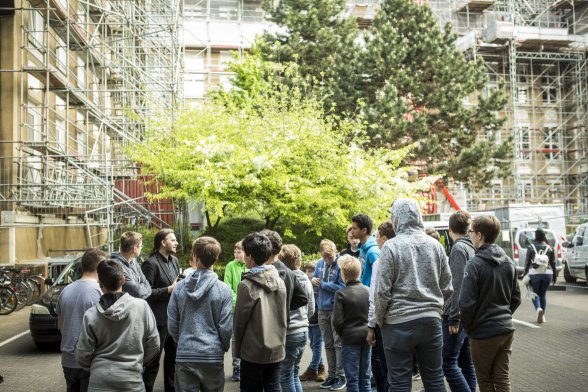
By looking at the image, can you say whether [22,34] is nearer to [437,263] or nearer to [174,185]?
[174,185]

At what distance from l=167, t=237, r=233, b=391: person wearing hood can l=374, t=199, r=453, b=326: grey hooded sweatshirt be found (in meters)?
1.27

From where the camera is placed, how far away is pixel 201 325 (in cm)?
516

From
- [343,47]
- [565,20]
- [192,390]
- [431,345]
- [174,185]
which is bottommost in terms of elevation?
[192,390]

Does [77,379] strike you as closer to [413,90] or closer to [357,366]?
[357,366]

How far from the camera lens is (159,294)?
22.7ft

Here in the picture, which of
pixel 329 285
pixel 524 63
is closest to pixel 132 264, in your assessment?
pixel 329 285

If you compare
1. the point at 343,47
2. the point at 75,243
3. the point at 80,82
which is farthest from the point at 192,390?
the point at 343,47

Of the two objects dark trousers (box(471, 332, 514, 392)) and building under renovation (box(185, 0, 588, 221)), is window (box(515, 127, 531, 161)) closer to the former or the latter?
building under renovation (box(185, 0, 588, 221))

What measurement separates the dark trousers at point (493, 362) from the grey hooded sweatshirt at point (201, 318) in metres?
2.21

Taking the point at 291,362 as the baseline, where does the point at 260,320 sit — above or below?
above

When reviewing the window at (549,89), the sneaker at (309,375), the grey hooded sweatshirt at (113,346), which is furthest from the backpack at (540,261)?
the window at (549,89)

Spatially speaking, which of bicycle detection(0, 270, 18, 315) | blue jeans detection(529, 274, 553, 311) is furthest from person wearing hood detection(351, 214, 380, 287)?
bicycle detection(0, 270, 18, 315)

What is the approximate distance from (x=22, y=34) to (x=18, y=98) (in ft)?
6.79

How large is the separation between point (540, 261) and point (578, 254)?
1002cm
